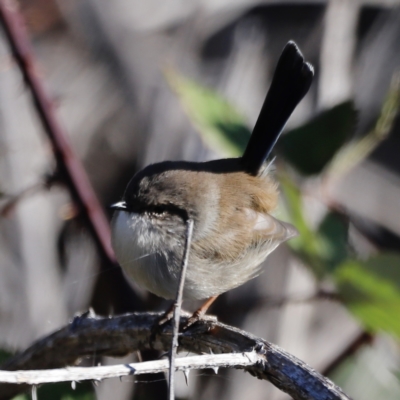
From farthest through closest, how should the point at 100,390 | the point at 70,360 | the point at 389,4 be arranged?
the point at 389,4 → the point at 100,390 → the point at 70,360

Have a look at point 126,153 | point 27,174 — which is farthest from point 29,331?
point 126,153

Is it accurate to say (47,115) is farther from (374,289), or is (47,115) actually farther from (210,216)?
(374,289)

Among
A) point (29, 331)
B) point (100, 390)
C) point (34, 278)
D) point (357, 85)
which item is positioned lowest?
point (100, 390)

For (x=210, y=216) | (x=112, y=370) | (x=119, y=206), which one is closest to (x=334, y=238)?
(x=210, y=216)

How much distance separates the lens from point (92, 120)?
361 cm

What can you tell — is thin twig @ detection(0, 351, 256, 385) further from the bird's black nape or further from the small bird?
the bird's black nape

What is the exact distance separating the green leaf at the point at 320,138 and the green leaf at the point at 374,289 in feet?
1.52

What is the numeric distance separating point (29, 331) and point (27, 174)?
78 cm

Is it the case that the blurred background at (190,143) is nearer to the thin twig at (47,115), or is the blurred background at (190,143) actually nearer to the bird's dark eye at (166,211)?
the thin twig at (47,115)

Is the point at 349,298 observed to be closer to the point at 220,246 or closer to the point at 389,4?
the point at 220,246

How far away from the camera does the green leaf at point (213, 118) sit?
2254 mm

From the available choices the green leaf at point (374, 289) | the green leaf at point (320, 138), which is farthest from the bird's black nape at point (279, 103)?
the green leaf at point (374, 289)

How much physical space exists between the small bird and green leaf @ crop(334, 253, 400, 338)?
13.5 inches

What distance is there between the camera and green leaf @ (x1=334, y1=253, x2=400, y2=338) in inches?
71.0
